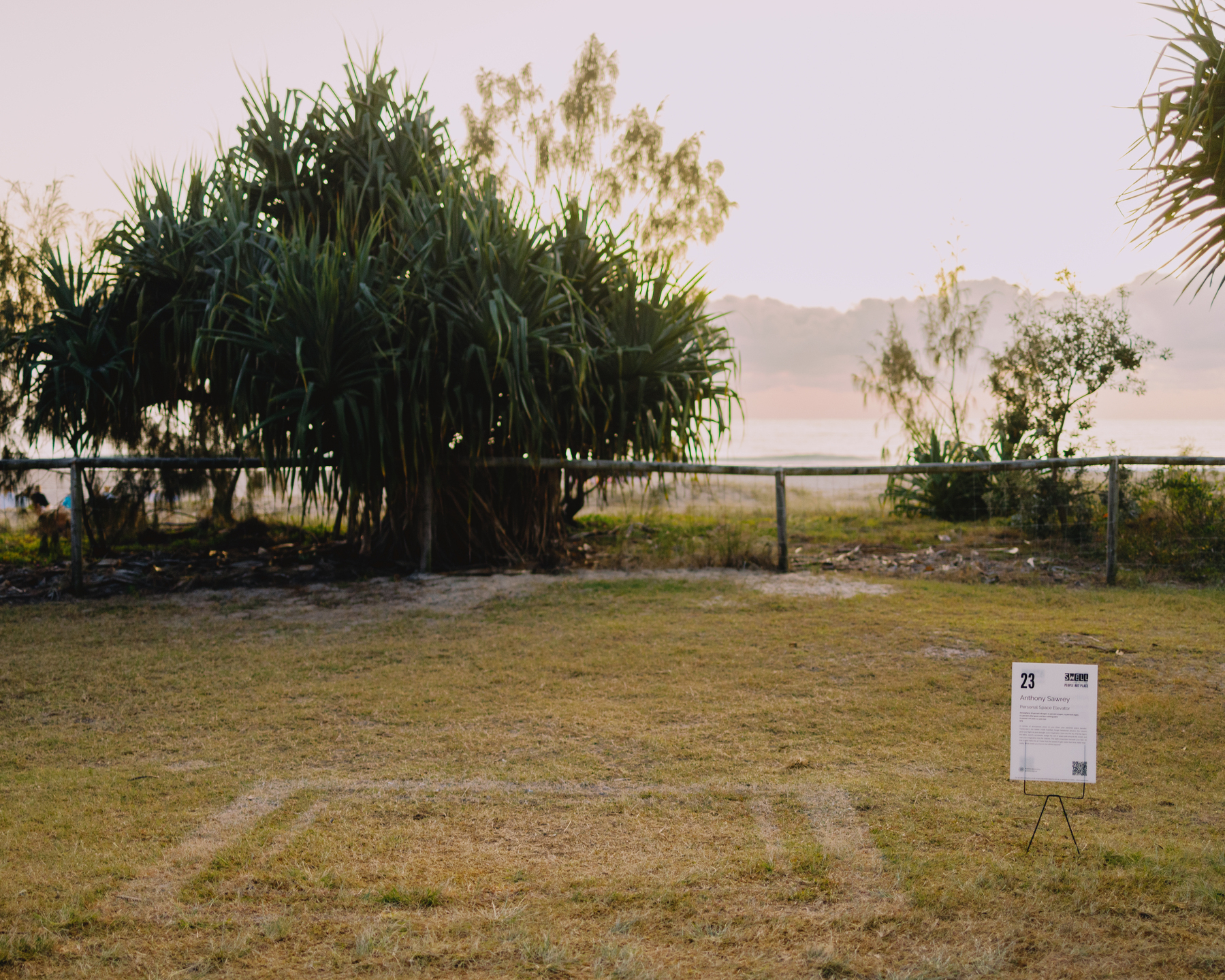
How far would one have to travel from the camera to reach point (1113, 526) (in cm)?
843

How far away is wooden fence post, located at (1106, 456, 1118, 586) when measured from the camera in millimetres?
8359

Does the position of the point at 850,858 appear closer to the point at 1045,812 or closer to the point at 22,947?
the point at 1045,812

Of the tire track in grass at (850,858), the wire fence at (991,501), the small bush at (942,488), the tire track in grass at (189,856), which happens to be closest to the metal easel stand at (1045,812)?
the tire track in grass at (850,858)

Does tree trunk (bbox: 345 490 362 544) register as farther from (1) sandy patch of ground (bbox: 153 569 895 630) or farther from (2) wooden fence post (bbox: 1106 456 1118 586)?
(2) wooden fence post (bbox: 1106 456 1118 586)

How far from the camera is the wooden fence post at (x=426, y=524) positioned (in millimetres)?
9031

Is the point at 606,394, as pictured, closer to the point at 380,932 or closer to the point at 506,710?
the point at 506,710

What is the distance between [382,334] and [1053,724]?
22.0 ft

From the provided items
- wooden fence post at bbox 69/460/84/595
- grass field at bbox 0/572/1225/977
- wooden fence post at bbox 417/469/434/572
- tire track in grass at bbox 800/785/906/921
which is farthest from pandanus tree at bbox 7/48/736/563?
tire track in grass at bbox 800/785/906/921

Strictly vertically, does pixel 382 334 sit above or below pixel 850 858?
above

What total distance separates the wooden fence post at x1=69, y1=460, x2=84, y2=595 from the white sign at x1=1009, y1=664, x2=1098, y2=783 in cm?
805

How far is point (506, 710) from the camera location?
195 inches

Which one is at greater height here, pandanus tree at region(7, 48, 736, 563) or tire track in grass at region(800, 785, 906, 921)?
pandanus tree at region(7, 48, 736, 563)

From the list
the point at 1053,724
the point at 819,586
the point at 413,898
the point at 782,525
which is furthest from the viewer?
the point at 782,525

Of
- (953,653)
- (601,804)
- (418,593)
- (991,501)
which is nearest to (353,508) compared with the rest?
(418,593)
